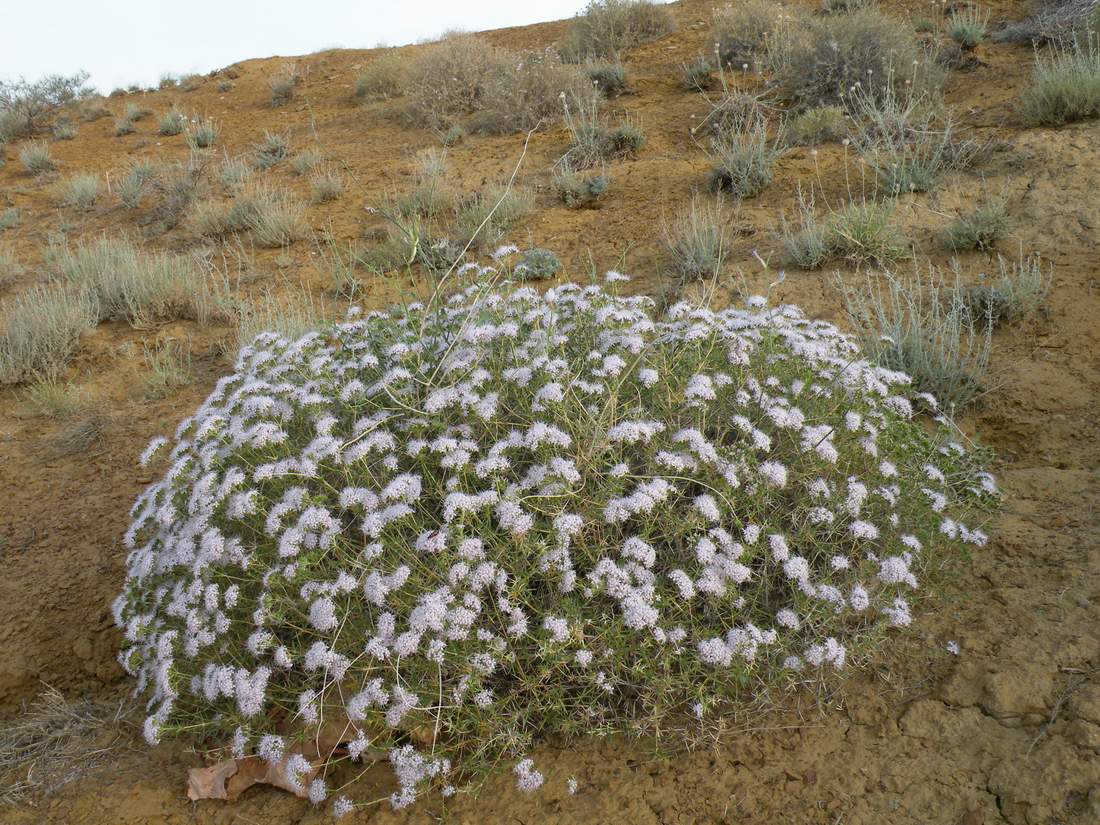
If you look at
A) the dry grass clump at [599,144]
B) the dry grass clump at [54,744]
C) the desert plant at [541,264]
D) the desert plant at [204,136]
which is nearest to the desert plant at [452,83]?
the dry grass clump at [599,144]

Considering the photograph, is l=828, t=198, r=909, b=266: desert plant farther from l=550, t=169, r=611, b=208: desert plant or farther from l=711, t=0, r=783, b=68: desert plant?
l=711, t=0, r=783, b=68: desert plant

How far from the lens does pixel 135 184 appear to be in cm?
1043

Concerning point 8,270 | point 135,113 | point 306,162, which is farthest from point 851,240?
point 135,113

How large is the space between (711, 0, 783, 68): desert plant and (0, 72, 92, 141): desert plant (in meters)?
14.0

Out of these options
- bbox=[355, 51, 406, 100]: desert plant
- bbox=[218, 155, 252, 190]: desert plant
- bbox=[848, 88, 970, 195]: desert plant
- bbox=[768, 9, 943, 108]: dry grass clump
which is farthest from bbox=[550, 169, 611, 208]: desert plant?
bbox=[355, 51, 406, 100]: desert plant

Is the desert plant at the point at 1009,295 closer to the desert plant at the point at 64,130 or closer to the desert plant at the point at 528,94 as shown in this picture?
the desert plant at the point at 528,94

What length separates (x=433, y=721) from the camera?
2.38 metres

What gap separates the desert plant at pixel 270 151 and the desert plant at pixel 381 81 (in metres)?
2.77

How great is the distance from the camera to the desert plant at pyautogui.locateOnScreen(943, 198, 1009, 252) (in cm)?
544

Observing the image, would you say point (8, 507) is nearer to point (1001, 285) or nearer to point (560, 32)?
point (1001, 285)

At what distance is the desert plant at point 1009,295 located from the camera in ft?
15.5

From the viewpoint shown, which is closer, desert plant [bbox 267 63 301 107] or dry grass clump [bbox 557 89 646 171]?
dry grass clump [bbox 557 89 646 171]

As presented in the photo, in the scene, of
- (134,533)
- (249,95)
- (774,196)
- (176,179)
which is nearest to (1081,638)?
(134,533)

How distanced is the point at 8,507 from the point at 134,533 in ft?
6.76
